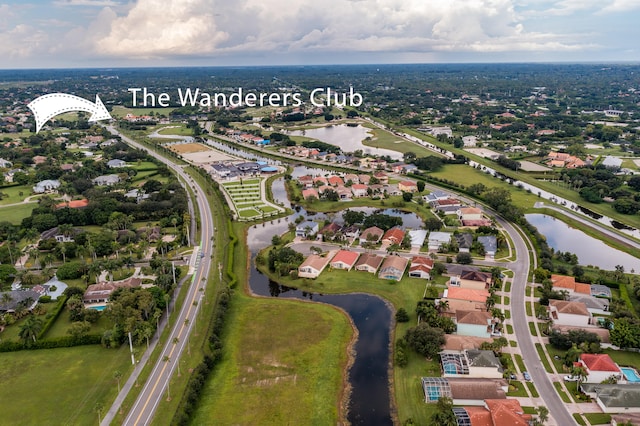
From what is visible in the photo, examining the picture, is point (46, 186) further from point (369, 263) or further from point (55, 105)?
point (369, 263)

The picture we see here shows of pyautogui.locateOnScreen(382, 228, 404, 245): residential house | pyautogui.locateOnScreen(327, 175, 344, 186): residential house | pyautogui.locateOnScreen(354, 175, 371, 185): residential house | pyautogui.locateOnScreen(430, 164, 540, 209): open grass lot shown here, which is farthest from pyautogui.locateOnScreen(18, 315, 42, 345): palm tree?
pyautogui.locateOnScreen(430, 164, 540, 209): open grass lot

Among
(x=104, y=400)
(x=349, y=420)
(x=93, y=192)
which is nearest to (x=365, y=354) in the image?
(x=349, y=420)

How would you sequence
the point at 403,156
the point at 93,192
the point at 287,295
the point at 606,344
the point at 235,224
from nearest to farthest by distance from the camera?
1. the point at 606,344
2. the point at 287,295
3. the point at 235,224
4. the point at 93,192
5. the point at 403,156

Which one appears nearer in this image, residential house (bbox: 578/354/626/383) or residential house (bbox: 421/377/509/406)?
residential house (bbox: 421/377/509/406)

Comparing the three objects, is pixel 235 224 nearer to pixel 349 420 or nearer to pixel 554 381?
pixel 349 420

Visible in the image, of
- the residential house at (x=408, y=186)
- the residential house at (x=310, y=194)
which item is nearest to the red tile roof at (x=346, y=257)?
the residential house at (x=310, y=194)

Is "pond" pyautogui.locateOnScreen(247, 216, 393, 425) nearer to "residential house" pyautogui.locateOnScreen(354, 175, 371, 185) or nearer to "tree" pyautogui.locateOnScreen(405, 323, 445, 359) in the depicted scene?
"tree" pyautogui.locateOnScreen(405, 323, 445, 359)

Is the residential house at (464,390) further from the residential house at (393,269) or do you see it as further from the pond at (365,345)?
the residential house at (393,269)
